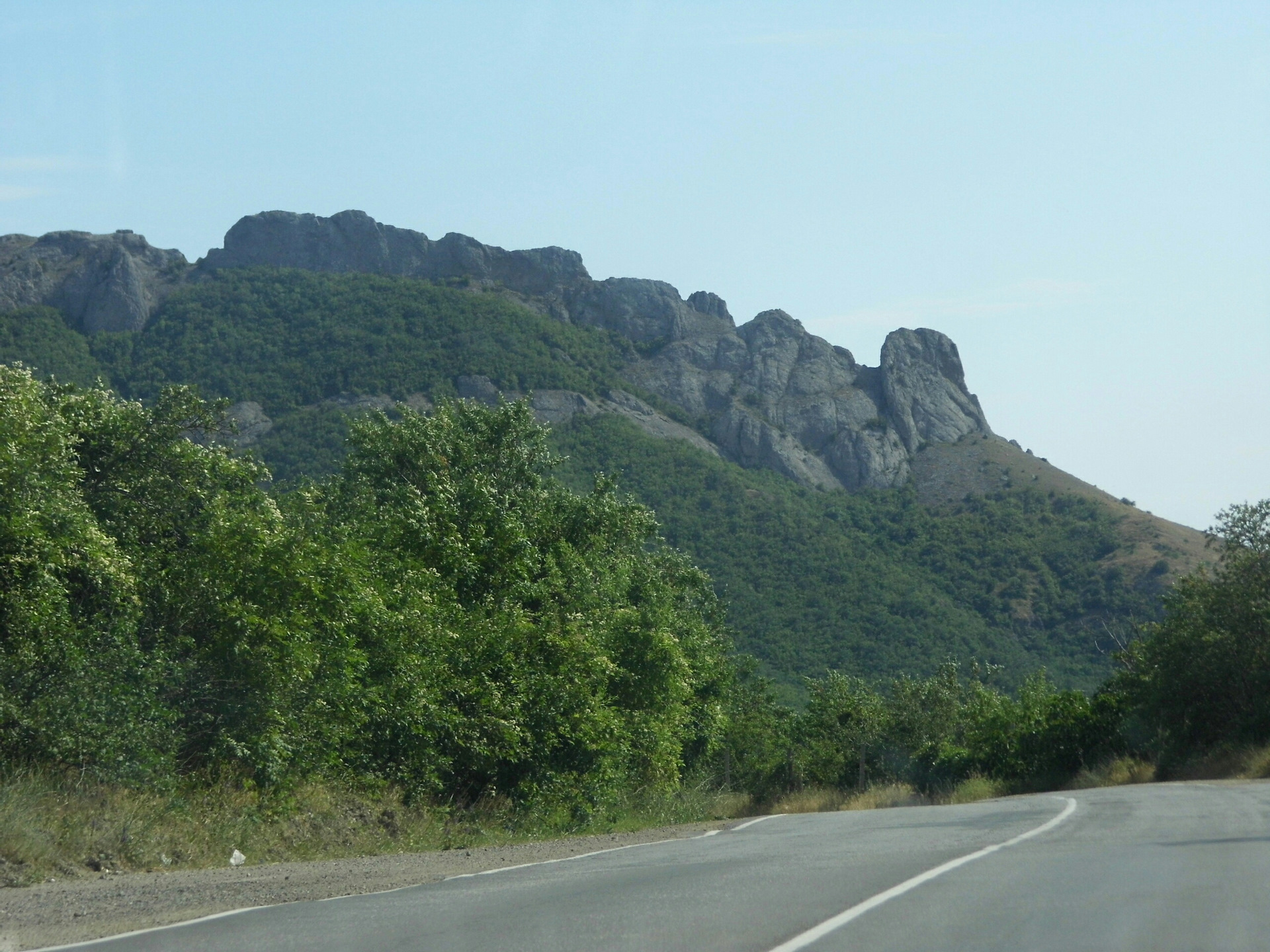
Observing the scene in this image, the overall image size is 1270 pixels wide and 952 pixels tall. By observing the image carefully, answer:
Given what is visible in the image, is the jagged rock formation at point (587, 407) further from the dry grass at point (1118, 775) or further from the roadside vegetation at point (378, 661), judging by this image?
the dry grass at point (1118, 775)

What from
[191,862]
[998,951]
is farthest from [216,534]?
[998,951]

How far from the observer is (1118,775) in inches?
1032

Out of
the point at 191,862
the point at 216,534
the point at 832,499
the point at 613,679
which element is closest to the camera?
the point at 191,862

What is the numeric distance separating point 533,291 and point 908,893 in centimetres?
15634

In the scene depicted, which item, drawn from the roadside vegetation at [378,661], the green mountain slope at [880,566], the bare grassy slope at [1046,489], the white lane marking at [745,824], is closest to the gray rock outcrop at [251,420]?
the green mountain slope at [880,566]

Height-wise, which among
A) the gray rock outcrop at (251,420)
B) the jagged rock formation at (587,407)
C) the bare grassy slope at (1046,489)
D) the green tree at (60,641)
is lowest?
the green tree at (60,641)

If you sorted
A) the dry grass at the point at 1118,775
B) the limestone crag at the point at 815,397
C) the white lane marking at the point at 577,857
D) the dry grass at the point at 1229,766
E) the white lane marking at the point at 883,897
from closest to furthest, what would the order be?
the white lane marking at the point at 883,897 < the white lane marking at the point at 577,857 < the dry grass at the point at 1229,766 < the dry grass at the point at 1118,775 < the limestone crag at the point at 815,397

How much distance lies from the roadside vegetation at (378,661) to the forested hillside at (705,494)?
39.7 metres

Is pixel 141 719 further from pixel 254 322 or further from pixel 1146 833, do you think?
pixel 254 322

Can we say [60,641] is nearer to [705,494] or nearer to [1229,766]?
[1229,766]

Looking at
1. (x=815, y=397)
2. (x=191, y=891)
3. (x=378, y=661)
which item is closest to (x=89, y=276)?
(x=815, y=397)

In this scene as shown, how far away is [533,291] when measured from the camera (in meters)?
160

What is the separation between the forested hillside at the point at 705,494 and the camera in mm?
83000

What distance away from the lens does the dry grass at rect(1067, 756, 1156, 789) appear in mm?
25875
